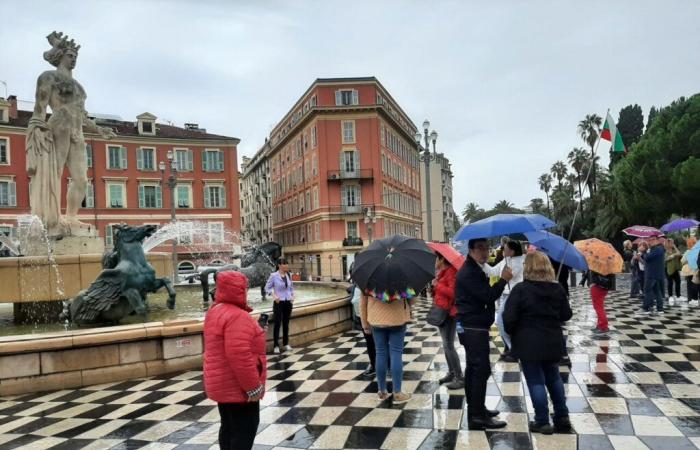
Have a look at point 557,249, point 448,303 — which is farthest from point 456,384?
point 557,249

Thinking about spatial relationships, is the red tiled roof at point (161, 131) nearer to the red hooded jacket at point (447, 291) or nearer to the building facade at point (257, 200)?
the building facade at point (257, 200)

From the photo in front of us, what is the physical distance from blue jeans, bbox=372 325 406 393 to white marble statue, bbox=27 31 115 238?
7.65 m

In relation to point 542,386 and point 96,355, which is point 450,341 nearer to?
point 542,386

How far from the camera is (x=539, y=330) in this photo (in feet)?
13.7

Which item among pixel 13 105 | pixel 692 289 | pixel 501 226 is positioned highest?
pixel 13 105

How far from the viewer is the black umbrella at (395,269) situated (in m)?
4.96

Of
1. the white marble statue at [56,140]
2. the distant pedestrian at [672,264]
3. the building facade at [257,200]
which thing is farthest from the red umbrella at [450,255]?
the building facade at [257,200]

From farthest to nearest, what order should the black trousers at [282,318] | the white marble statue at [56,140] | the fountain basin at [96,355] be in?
1. the white marble statue at [56,140]
2. the black trousers at [282,318]
3. the fountain basin at [96,355]

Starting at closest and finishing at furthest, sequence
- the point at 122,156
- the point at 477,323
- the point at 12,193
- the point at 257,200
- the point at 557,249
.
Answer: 1. the point at 477,323
2. the point at 557,249
3. the point at 12,193
4. the point at 122,156
5. the point at 257,200

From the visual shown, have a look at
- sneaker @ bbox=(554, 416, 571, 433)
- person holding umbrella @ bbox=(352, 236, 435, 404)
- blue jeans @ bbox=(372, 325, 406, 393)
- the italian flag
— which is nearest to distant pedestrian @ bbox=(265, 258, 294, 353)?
person holding umbrella @ bbox=(352, 236, 435, 404)

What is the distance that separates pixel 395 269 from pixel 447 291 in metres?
1.02

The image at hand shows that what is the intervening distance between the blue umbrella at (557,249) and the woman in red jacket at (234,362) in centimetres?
477

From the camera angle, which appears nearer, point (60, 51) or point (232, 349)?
point (232, 349)

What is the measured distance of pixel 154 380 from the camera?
6641 mm
